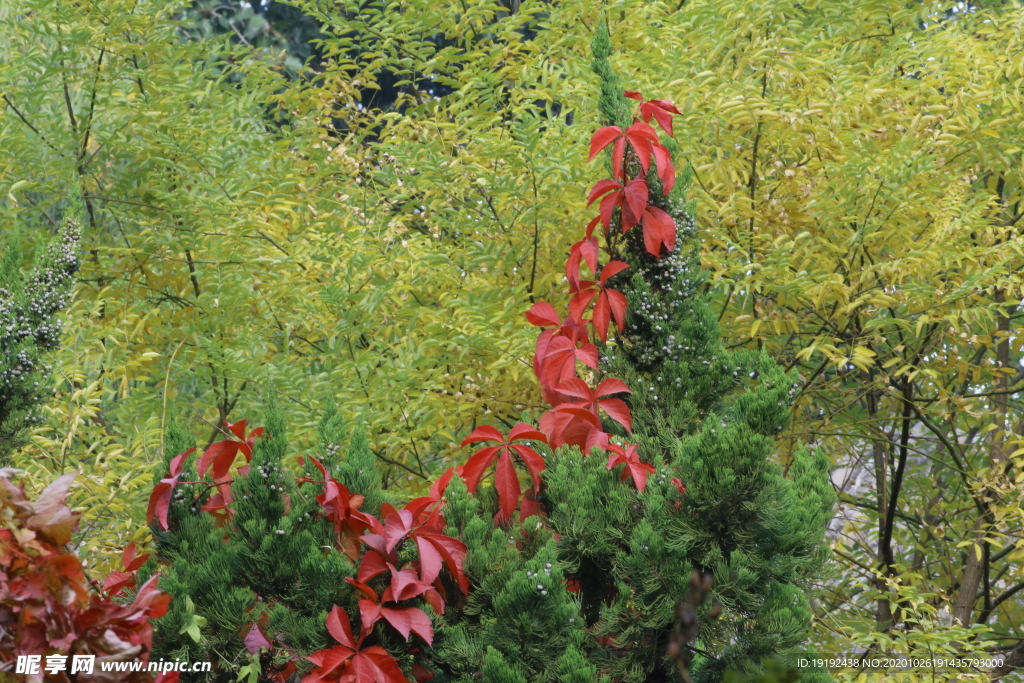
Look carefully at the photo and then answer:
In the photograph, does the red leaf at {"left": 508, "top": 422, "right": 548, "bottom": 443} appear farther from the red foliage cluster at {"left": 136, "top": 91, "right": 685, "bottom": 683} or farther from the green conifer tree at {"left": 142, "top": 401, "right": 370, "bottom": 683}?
the green conifer tree at {"left": 142, "top": 401, "right": 370, "bottom": 683}

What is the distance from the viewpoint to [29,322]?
8.73 feet

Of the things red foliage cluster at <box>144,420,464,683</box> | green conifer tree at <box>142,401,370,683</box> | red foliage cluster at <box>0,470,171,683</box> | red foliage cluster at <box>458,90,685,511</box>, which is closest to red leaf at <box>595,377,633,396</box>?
red foliage cluster at <box>458,90,685,511</box>

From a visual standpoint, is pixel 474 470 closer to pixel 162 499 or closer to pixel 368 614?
pixel 368 614

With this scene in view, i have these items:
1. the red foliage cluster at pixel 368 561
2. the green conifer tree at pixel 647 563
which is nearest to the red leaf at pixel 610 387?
the green conifer tree at pixel 647 563

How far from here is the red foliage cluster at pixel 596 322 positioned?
2.34 m

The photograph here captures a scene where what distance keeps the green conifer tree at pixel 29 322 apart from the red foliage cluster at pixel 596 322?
3.93 ft

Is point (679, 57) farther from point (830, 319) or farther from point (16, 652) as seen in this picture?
point (16, 652)

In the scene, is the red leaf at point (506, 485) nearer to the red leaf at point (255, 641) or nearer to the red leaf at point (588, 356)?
the red leaf at point (588, 356)

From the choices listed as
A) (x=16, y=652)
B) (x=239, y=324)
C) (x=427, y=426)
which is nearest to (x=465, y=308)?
(x=427, y=426)

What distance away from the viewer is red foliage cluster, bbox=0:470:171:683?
5.59 feet

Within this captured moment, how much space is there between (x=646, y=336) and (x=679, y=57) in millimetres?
1236

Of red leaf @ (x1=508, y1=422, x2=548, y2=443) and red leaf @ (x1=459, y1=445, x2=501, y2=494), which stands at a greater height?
red leaf @ (x1=508, y1=422, x2=548, y2=443)

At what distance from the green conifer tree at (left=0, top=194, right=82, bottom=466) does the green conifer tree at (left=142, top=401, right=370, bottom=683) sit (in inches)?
28.9

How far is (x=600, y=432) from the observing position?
239 cm
